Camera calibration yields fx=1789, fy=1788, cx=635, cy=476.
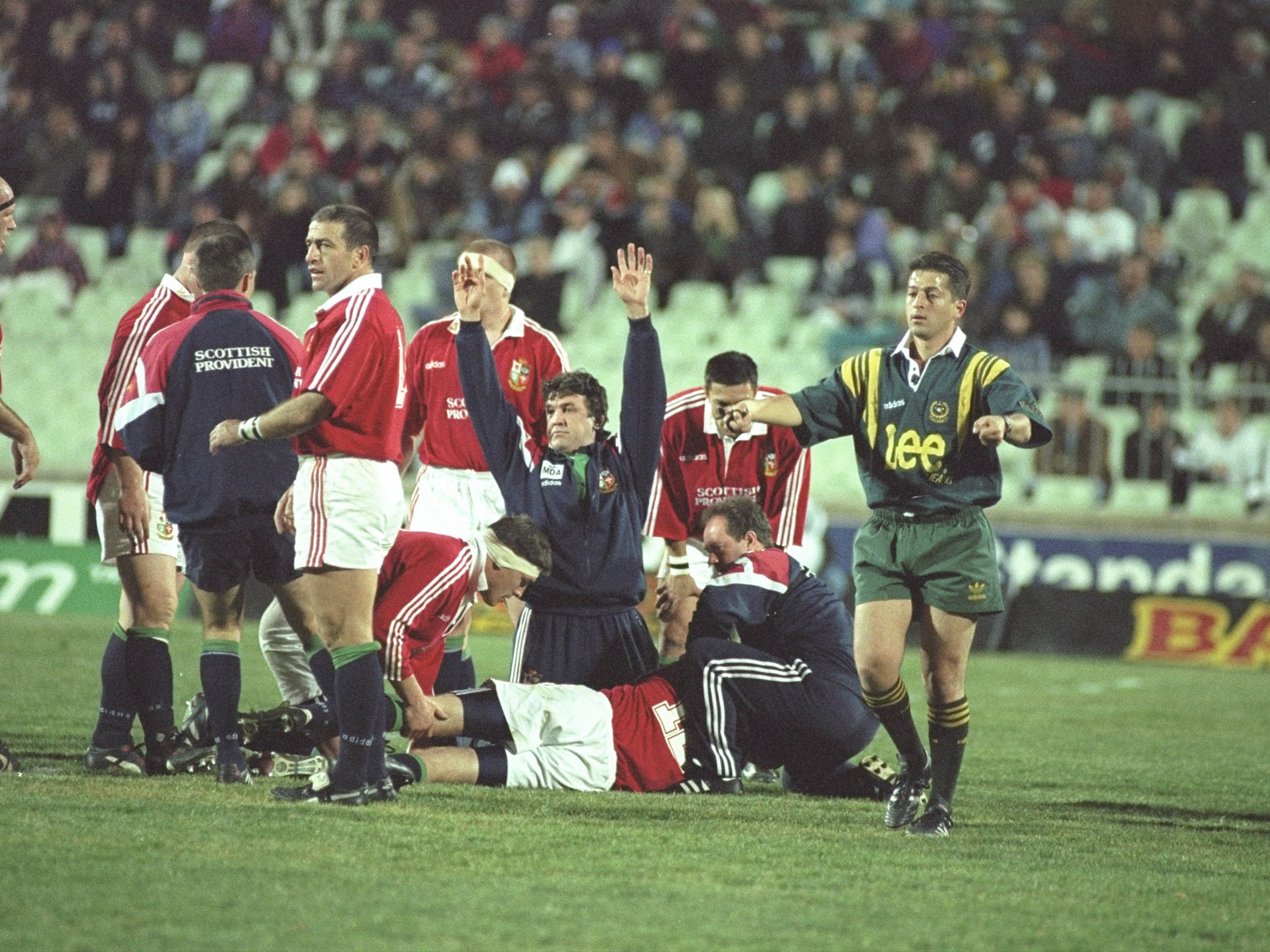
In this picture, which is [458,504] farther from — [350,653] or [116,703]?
[350,653]

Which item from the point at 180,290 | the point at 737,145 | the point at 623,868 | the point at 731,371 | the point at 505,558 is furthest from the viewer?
the point at 737,145

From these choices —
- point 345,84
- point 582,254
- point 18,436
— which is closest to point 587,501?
point 18,436

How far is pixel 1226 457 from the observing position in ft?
48.2

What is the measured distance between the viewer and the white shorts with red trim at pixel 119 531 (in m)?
7.08

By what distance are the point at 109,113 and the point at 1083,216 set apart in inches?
413

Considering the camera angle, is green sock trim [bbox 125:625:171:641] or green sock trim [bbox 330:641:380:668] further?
green sock trim [bbox 125:625:171:641]

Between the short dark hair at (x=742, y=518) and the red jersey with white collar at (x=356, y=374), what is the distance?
67.7 inches

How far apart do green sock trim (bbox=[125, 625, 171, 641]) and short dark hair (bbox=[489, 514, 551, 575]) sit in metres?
1.39

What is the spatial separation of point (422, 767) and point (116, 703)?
1273mm

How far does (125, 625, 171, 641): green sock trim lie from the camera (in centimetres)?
703

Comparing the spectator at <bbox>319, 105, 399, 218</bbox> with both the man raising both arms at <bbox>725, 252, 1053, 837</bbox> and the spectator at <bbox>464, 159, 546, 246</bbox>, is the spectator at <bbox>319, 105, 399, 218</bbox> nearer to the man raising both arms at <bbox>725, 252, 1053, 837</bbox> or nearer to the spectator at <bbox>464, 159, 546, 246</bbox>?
the spectator at <bbox>464, 159, 546, 246</bbox>

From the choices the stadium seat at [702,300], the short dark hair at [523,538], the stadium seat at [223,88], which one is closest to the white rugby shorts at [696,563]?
the short dark hair at [523,538]

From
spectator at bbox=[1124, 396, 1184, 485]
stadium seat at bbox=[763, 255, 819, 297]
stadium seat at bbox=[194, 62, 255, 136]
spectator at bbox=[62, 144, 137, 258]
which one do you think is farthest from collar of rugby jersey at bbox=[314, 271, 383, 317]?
stadium seat at bbox=[194, 62, 255, 136]

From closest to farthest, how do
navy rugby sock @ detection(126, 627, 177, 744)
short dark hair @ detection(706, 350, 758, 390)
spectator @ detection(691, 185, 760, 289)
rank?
navy rugby sock @ detection(126, 627, 177, 744), short dark hair @ detection(706, 350, 758, 390), spectator @ detection(691, 185, 760, 289)
